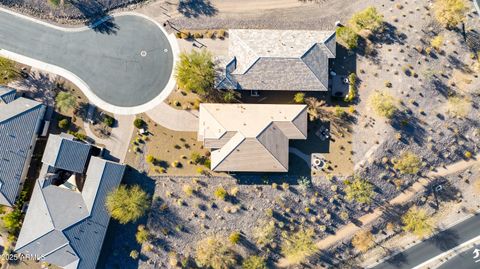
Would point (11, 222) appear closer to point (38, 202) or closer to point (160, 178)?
point (38, 202)

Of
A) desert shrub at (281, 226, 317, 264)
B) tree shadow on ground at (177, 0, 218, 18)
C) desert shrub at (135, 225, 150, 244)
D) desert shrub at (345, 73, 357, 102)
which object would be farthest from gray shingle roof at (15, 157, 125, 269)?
desert shrub at (345, 73, 357, 102)

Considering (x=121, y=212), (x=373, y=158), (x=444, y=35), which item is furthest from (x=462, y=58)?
(x=121, y=212)

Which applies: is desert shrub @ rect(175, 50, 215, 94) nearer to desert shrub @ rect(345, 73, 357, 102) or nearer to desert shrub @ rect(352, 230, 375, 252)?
desert shrub @ rect(345, 73, 357, 102)

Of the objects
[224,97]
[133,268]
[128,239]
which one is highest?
[224,97]

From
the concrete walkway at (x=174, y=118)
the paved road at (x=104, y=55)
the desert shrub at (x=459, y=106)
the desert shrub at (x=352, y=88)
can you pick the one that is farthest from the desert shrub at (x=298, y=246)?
the paved road at (x=104, y=55)

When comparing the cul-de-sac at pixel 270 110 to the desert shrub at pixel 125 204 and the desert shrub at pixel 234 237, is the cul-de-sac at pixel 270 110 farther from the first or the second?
the desert shrub at pixel 125 204

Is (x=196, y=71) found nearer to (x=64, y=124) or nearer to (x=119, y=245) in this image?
(x=64, y=124)
